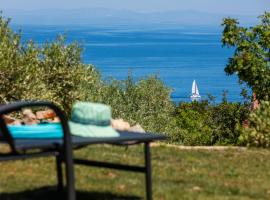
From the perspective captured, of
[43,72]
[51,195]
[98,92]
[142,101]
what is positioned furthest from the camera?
[142,101]

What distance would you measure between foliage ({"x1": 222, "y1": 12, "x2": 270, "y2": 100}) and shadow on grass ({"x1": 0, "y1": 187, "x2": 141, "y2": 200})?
53.2ft

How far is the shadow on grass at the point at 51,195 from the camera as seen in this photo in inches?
329

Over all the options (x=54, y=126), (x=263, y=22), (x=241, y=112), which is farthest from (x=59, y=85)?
(x=54, y=126)

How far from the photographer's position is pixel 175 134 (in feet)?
150

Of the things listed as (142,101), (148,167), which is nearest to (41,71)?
(142,101)

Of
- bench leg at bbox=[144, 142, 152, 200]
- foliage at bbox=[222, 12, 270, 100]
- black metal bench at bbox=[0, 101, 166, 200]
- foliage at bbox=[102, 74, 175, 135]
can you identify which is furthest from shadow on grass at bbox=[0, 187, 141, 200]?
foliage at bbox=[102, 74, 175, 135]

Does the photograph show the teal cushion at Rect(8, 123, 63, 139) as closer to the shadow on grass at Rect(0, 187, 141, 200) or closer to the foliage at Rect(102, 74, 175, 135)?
the shadow on grass at Rect(0, 187, 141, 200)

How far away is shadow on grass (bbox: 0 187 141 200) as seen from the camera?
27.4 ft

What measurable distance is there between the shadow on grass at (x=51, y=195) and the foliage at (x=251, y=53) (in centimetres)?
1622

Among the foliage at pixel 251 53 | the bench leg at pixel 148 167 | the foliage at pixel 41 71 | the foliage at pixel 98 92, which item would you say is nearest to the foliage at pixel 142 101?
the foliage at pixel 98 92

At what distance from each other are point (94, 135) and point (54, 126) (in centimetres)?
46

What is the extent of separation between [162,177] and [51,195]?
1.81m

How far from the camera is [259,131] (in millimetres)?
14547

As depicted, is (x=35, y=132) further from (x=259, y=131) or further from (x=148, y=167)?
(x=259, y=131)
